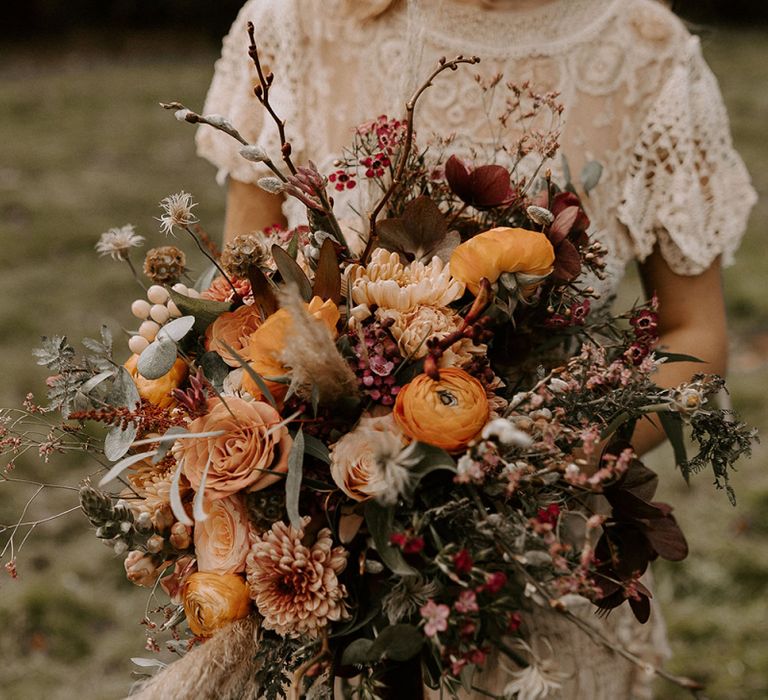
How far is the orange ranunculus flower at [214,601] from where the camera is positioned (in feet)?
3.40

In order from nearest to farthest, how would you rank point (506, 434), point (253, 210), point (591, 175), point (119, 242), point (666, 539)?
point (506, 434)
point (666, 539)
point (119, 242)
point (591, 175)
point (253, 210)

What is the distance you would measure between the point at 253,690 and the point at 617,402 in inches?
20.4

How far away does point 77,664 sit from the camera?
2.97 metres

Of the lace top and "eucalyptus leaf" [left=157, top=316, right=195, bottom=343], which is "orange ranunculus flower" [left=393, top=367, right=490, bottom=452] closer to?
"eucalyptus leaf" [left=157, top=316, right=195, bottom=343]

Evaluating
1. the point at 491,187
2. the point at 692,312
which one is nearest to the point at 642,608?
the point at 491,187

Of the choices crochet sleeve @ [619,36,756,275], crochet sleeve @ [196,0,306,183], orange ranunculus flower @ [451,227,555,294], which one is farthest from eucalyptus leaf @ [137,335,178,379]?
crochet sleeve @ [619,36,756,275]

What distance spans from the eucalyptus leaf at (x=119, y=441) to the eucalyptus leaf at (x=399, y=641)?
13.9 inches

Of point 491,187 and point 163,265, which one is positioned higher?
point 491,187

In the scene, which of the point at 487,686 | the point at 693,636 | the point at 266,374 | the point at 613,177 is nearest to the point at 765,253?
the point at 693,636

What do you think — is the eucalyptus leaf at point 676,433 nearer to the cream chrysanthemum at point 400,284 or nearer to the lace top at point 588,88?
the cream chrysanthemum at point 400,284

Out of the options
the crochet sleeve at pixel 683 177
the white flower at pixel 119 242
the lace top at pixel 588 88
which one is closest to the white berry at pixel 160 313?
the white flower at pixel 119 242

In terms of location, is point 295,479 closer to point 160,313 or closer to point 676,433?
point 160,313

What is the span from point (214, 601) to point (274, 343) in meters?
0.29

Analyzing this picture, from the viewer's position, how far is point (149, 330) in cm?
115
